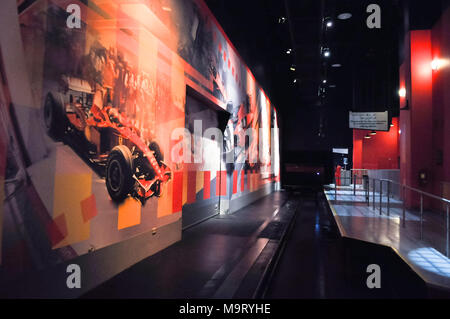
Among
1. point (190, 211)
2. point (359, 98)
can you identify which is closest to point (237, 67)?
point (190, 211)

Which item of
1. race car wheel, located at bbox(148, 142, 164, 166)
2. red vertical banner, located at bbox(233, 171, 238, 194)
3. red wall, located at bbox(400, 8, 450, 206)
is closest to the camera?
race car wheel, located at bbox(148, 142, 164, 166)

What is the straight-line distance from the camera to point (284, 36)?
39.0 feet

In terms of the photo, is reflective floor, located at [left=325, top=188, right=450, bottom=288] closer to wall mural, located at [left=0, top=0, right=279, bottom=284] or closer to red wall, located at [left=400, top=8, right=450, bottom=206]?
red wall, located at [left=400, top=8, right=450, bottom=206]

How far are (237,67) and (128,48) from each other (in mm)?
5143

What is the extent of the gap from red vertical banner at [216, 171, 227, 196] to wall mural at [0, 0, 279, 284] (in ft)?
5.70

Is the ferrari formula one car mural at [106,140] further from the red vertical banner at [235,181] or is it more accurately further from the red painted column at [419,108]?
the red painted column at [419,108]

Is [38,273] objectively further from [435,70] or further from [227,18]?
[435,70]

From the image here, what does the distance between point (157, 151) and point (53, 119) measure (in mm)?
1732

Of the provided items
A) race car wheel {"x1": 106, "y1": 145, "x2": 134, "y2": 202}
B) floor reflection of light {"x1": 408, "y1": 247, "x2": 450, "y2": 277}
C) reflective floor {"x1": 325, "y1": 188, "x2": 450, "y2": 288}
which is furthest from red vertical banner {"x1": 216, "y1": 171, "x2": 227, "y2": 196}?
floor reflection of light {"x1": 408, "y1": 247, "x2": 450, "y2": 277}

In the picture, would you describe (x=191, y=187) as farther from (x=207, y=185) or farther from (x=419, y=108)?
(x=419, y=108)

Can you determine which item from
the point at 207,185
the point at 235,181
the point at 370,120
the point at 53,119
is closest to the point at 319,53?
the point at 370,120

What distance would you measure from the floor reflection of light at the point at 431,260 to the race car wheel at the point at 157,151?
10.8 ft

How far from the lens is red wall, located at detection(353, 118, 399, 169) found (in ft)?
61.1

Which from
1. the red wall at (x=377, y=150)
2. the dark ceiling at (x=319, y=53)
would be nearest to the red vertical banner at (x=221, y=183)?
the dark ceiling at (x=319, y=53)
